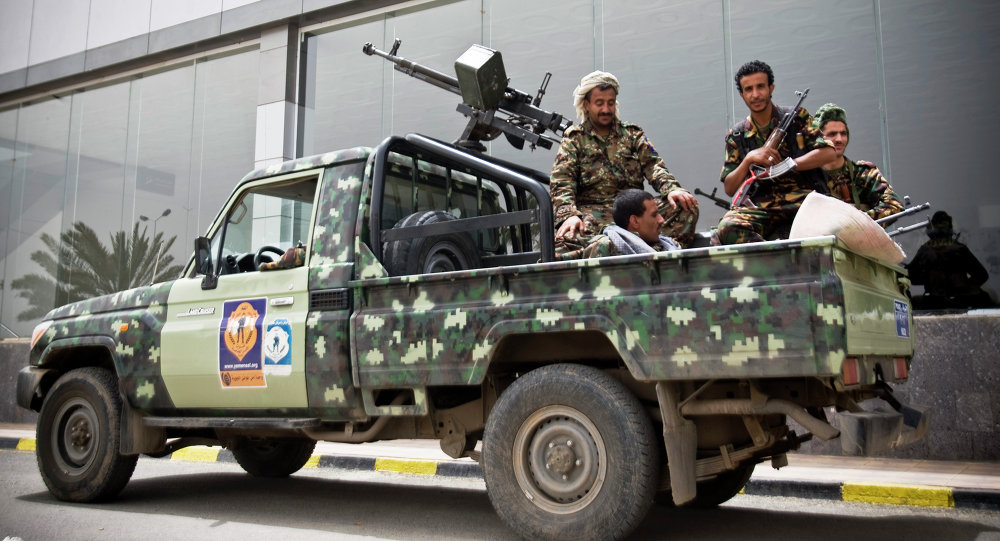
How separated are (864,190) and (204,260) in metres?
4.38

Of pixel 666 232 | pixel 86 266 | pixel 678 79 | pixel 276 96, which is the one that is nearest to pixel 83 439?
pixel 666 232

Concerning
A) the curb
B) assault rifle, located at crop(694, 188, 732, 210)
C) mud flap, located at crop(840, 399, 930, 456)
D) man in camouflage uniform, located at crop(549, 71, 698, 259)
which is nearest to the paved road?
the curb

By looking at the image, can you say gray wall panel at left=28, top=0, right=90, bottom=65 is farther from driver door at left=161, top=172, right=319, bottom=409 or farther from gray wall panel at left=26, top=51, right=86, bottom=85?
driver door at left=161, top=172, right=319, bottom=409

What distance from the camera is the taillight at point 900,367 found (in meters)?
3.95

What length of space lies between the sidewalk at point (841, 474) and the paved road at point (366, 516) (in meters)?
0.10

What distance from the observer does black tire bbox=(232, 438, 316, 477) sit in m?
6.55

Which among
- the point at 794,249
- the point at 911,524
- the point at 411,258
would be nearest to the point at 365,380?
the point at 411,258

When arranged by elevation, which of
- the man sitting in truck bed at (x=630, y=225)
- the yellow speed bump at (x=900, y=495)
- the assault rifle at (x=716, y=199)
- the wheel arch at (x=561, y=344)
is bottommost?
the yellow speed bump at (x=900, y=495)

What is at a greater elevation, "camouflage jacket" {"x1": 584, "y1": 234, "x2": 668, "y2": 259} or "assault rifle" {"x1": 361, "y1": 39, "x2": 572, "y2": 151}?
"assault rifle" {"x1": 361, "y1": 39, "x2": 572, "y2": 151}

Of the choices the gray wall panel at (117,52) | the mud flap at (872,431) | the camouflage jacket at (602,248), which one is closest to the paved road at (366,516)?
the mud flap at (872,431)

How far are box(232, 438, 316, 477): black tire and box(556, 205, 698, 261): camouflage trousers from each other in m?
3.00

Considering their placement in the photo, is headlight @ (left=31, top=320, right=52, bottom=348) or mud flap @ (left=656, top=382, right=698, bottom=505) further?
headlight @ (left=31, top=320, right=52, bottom=348)

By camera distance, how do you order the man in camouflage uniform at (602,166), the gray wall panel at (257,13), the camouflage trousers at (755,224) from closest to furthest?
the camouflage trousers at (755,224) < the man in camouflage uniform at (602,166) < the gray wall panel at (257,13)

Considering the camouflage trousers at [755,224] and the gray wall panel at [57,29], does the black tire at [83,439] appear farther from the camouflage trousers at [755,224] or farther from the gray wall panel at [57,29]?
the gray wall panel at [57,29]
